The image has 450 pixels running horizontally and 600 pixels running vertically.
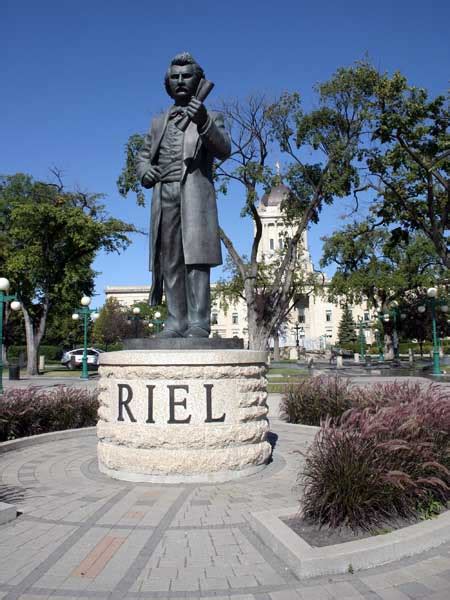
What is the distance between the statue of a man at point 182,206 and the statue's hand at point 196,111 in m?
0.39

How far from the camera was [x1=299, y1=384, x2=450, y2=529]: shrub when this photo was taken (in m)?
4.00

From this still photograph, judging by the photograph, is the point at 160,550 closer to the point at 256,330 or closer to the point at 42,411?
the point at 42,411

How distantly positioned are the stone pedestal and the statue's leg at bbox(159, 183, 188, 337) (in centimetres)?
104

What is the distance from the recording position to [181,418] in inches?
224

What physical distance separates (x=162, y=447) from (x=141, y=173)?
138 inches

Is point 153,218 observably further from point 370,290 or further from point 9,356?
point 9,356

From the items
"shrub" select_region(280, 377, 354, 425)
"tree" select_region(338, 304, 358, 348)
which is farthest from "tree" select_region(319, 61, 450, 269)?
"tree" select_region(338, 304, 358, 348)

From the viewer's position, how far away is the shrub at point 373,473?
4.00 m

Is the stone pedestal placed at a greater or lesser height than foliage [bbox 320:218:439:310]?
lesser

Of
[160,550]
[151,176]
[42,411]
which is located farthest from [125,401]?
[42,411]

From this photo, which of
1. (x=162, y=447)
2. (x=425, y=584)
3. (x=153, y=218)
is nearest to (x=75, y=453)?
(x=162, y=447)

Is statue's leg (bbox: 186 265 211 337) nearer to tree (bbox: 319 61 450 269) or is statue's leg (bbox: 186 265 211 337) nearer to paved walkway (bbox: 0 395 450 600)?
paved walkway (bbox: 0 395 450 600)

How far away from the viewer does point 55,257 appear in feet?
109

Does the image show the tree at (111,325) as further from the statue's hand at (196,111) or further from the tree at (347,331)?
the statue's hand at (196,111)
